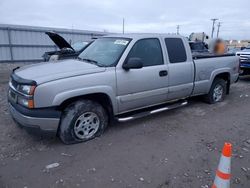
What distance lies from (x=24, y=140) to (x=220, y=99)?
5.19 metres

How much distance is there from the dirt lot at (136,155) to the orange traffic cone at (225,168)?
54cm

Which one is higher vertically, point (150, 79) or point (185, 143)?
A: point (150, 79)

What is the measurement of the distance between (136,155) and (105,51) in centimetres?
209

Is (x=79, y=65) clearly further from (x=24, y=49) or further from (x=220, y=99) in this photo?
(x=24, y=49)

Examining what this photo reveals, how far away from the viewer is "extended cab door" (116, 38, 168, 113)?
3.86 m

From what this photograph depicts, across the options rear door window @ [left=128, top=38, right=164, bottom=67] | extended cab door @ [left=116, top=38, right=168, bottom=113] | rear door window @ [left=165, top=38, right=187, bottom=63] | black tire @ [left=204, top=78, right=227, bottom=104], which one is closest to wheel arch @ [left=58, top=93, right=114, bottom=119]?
extended cab door @ [left=116, top=38, right=168, bottom=113]

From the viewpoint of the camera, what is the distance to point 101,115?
12.5ft

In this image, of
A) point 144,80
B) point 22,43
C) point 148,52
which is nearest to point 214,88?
point 148,52

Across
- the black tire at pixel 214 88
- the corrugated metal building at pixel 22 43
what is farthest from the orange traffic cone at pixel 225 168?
the corrugated metal building at pixel 22 43

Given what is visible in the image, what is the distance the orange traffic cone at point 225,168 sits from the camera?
2.14m

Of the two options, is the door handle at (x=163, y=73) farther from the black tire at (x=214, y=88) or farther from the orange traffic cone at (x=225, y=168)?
the orange traffic cone at (x=225, y=168)

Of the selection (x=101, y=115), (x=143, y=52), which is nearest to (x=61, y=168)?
(x=101, y=115)

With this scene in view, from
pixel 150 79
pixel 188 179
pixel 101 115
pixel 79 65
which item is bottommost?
pixel 188 179

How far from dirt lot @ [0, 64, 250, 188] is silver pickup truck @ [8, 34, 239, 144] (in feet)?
1.11
